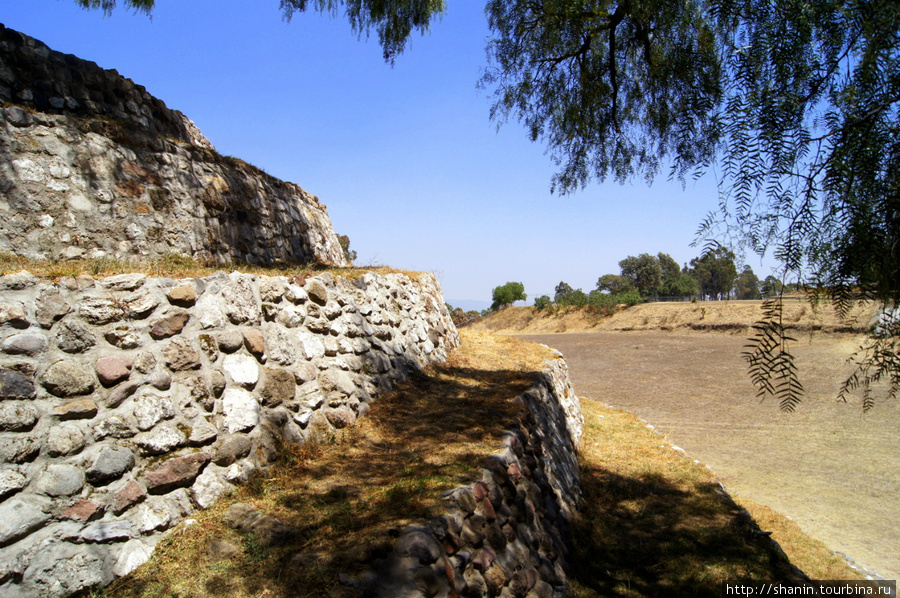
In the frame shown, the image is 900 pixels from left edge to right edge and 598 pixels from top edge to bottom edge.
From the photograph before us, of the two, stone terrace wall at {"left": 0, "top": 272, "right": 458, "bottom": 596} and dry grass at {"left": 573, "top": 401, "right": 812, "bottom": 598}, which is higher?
stone terrace wall at {"left": 0, "top": 272, "right": 458, "bottom": 596}

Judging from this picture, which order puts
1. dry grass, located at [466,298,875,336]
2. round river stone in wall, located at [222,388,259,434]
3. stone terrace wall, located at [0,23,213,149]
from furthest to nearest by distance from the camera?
dry grass, located at [466,298,875,336], stone terrace wall, located at [0,23,213,149], round river stone in wall, located at [222,388,259,434]

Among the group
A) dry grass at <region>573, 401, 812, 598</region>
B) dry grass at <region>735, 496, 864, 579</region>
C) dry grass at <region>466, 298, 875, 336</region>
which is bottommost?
dry grass at <region>735, 496, 864, 579</region>

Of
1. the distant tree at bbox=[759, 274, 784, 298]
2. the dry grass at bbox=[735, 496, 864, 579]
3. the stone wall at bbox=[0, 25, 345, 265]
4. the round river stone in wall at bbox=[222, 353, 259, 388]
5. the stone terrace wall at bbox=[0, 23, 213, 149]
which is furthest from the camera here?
the stone terrace wall at bbox=[0, 23, 213, 149]

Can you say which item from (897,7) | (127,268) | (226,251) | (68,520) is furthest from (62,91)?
(897,7)

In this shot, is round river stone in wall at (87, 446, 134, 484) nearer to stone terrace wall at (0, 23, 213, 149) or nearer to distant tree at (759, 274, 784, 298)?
distant tree at (759, 274, 784, 298)

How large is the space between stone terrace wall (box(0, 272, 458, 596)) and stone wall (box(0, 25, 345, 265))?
2.46 metres

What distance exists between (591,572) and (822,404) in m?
10.9

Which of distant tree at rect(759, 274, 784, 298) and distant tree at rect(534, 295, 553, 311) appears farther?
distant tree at rect(534, 295, 553, 311)

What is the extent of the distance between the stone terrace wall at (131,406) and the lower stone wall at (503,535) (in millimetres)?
1450

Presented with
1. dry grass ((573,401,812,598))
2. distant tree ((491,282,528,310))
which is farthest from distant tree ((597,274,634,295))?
dry grass ((573,401,812,598))

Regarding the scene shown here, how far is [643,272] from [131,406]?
5970cm

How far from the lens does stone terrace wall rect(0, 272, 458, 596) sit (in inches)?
113

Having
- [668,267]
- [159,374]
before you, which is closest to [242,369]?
[159,374]

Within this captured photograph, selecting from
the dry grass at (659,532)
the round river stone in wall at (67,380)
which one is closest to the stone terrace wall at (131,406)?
the round river stone in wall at (67,380)
